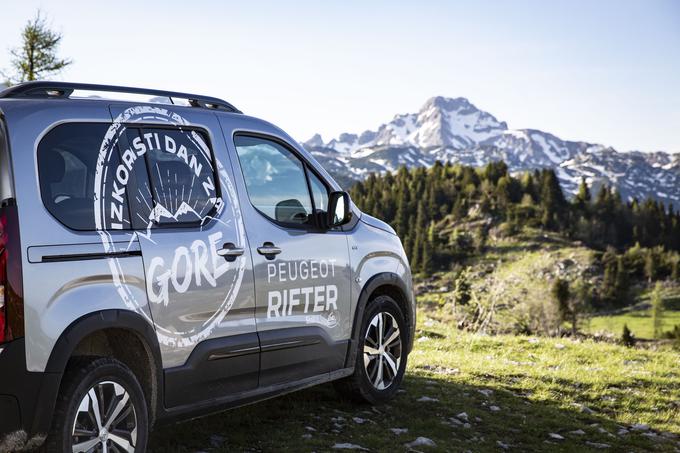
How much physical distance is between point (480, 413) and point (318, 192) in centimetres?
251

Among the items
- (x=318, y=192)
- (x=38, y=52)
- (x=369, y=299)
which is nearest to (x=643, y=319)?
(x=38, y=52)

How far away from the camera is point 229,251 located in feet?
16.5

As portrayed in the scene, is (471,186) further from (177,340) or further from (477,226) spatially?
(177,340)

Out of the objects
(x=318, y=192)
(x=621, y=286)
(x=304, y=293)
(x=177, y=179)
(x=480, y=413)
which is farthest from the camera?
(x=621, y=286)

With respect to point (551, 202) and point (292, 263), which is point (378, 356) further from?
point (551, 202)

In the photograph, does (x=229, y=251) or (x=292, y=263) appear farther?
(x=292, y=263)

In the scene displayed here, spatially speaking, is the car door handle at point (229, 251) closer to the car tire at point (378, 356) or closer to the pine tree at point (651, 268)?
the car tire at point (378, 356)

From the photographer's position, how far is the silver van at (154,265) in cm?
387

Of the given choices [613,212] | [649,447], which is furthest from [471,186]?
[649,447]

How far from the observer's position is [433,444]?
5879 millimetres

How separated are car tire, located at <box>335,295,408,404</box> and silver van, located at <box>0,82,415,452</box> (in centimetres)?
19

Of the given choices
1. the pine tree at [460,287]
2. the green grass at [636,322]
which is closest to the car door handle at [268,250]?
the pine tree at [460,287]

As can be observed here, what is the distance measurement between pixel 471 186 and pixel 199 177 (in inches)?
7086

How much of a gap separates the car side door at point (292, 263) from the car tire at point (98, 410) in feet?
3.76
